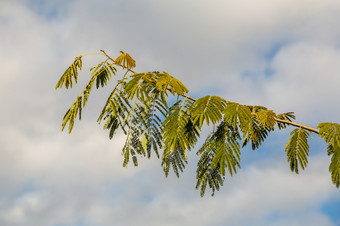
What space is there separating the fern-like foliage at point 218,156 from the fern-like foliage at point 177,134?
0.69ft

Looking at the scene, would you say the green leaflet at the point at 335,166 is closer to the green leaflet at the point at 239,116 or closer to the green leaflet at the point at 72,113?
the green leaflet at the point at 239,116

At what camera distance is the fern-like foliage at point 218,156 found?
4.76 metres

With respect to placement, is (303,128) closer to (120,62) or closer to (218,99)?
(218,99)

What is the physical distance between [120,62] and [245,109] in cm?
168

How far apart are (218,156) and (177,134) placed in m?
0.48

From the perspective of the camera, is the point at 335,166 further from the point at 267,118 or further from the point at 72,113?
the point at 72,113

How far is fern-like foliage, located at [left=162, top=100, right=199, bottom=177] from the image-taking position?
15.8 ft

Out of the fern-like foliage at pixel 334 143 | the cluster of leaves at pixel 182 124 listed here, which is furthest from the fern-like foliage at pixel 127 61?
the fern-like foliage at pixel 334 143

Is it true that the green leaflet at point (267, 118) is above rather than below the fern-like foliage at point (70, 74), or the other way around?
below

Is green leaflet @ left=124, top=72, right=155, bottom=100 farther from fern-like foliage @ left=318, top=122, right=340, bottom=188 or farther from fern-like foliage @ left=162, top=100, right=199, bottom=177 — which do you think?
fern-like foliage @ left=318, top=122, right=340, bottom=188

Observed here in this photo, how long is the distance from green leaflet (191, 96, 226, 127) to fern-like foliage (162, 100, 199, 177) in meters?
0.12

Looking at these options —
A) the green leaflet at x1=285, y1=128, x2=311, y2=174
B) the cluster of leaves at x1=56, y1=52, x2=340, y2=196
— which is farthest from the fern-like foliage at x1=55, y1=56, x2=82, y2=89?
the green leaflet at x1=285, y1=128, x2=311, y2=174

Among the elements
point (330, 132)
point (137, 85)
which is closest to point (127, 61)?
point (137, 85)

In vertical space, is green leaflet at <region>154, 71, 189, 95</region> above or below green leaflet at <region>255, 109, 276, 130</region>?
above
